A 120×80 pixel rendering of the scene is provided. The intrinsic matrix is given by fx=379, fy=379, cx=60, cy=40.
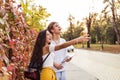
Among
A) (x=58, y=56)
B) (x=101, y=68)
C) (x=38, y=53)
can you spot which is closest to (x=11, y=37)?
(x=38, y=53)

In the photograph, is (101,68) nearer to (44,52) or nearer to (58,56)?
(58,56)

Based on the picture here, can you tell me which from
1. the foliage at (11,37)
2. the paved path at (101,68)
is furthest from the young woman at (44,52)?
the paved path at (101,68)

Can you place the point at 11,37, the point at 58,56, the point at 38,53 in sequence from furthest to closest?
the point at 58,56 → the point at 11,37 → the point at 38,53

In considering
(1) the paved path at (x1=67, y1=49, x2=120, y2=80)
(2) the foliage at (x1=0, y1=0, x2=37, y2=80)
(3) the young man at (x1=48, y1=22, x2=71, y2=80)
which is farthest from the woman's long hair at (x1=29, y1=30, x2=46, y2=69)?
(1) the paved path at (x1=67, y1=49, x2=120, y2=80)

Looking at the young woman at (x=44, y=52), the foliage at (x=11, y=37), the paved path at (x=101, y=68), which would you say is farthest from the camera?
the paved path at (x=101, y=68)

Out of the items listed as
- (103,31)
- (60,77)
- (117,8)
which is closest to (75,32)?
(103,31)

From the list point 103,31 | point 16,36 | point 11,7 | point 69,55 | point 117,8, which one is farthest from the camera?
point 103,31

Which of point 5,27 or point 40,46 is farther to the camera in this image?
point 40,46

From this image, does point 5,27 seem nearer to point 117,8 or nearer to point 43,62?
point 43,62

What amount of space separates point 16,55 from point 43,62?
0.62m

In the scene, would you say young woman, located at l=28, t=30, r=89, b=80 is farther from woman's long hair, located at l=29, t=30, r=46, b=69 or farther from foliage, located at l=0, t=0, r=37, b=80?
foliage, located at l=0, t=0, r=37, b=80

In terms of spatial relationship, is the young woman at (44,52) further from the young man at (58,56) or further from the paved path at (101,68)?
the paved path at (101,68)

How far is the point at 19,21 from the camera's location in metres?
4.30

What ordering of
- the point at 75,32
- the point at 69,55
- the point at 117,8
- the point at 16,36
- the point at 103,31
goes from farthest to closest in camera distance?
the point at 75,32
the point at 103,31
the point at 117,8
the point at 69,55
the point at 16,36
